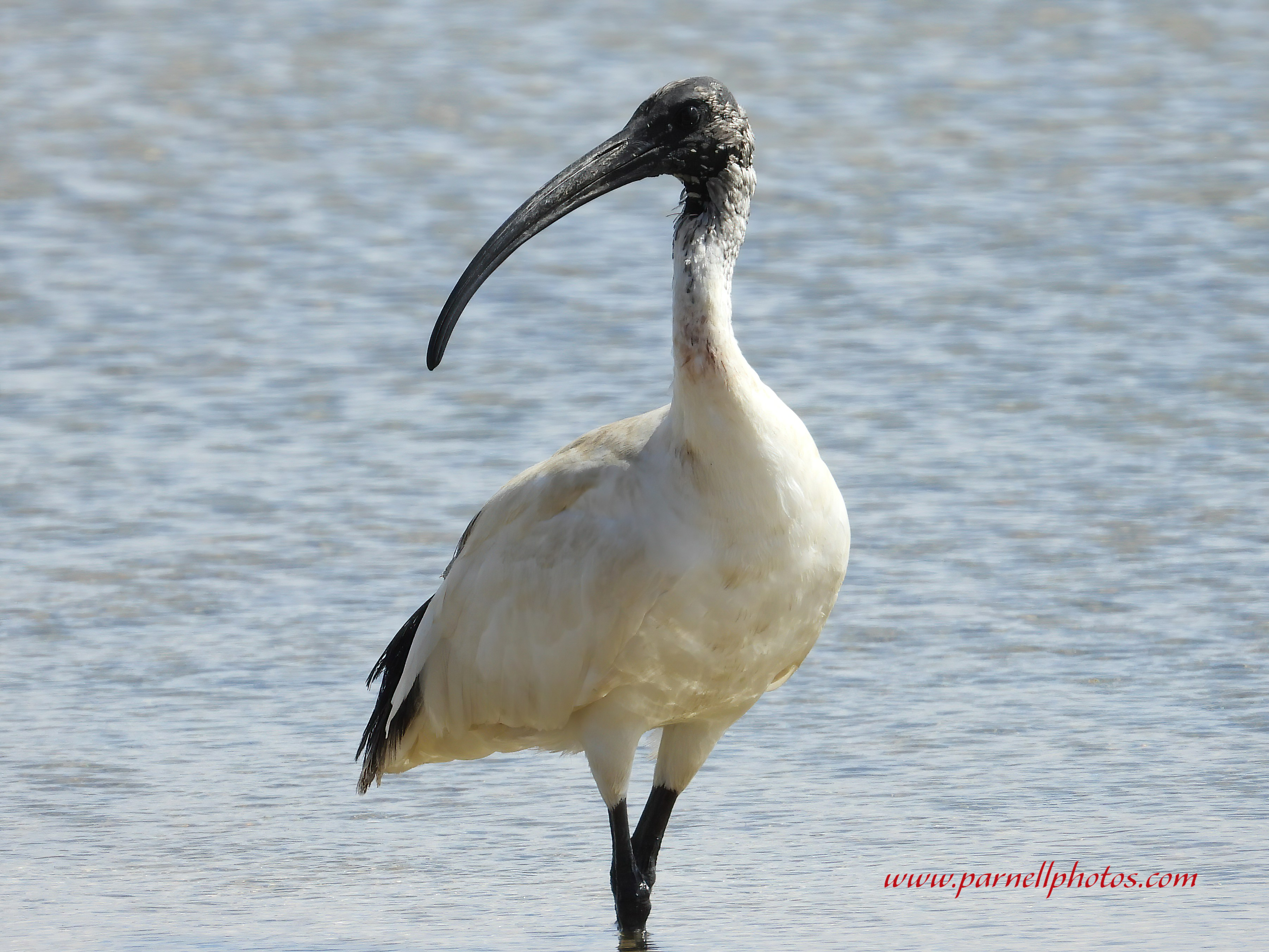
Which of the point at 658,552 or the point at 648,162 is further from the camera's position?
the point at 648,162

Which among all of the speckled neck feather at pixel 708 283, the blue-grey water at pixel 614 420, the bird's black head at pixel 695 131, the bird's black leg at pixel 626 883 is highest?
the bird's black head at pixel 695 131

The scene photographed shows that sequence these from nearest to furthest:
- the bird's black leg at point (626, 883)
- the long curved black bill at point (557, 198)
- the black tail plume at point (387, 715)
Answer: the long curved black bill at point (557, 198), the bird's black leg at point (626, 883), the black tail plume at point (387, 715)

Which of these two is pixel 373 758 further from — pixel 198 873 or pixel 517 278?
pixel 517 278

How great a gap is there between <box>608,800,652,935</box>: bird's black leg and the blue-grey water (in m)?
0.08

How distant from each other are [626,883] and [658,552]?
1.04 meters

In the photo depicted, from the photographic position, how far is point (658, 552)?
564 centimetres

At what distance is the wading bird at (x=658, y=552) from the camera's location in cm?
562

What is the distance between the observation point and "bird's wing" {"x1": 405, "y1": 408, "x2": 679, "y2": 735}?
18.8ft

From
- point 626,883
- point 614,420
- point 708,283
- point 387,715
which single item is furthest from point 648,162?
point 614,420

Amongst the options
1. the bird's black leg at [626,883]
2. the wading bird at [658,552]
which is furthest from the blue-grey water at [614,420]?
the wading bird at [658,552]

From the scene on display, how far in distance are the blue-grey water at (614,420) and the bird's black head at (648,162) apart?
1.71 m

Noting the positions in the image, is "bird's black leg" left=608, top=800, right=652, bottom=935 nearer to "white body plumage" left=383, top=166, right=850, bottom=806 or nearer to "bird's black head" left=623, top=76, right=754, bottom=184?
"white body plumage" left=383, top=166, right=850, bottom=806

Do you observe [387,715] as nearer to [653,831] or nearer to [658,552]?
[653,831]

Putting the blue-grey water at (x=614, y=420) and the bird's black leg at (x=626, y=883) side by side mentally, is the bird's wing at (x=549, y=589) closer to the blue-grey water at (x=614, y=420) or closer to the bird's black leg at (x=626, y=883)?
the bird's black leg at (x=626, y=883)
